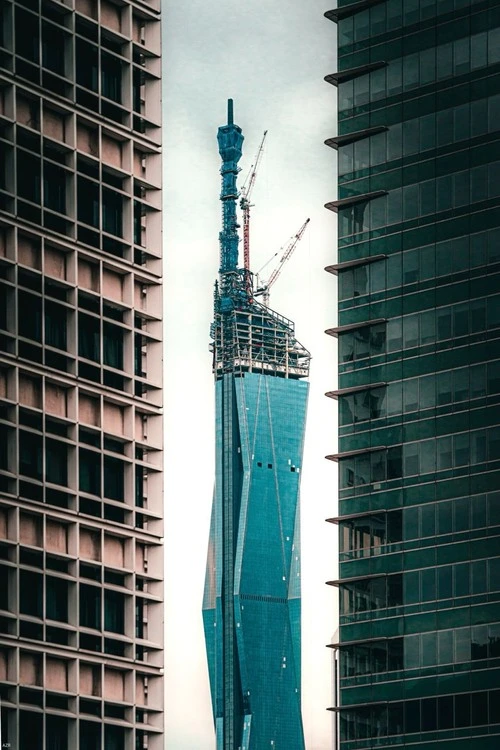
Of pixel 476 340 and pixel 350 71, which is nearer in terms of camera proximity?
pixel 476 340

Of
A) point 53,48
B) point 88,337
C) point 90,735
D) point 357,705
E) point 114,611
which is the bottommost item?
point 90,735

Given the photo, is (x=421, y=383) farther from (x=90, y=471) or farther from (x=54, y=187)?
(x=54, y=187)

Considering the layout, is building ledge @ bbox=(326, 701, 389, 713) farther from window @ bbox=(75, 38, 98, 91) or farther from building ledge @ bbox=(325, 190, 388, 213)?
window @ bbox=(75, 38, 98, 91)

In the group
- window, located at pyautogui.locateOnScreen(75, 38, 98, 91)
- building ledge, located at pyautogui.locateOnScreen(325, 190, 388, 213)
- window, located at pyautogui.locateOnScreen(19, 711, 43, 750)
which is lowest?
window, located at pyautogui.locateOnScreen(19, 711, 43, 750)

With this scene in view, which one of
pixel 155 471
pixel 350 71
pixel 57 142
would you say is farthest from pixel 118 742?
pixel 350 71

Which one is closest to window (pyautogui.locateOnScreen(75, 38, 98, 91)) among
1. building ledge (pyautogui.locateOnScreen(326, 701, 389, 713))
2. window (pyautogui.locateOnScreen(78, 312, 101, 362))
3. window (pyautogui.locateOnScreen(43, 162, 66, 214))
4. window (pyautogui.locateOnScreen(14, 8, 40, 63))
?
window (pyautogui.locateOnScreen(14, 8, 40, 63))

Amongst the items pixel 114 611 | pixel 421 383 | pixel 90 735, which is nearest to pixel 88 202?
pixel 114 611

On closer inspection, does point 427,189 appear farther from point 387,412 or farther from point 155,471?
point 155,471
